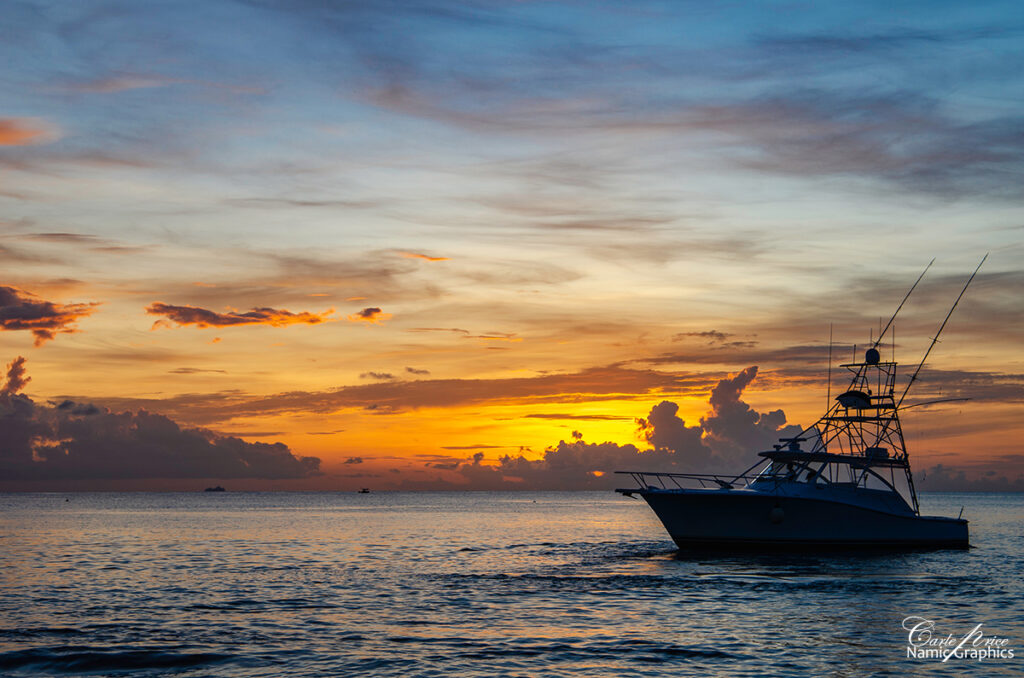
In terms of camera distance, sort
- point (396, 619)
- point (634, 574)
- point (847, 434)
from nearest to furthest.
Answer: point (396, 619) < point (634, 574) < point (847, 434)

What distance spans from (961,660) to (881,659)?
87.5 inches

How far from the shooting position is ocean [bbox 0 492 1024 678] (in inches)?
934

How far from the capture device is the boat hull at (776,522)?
46.0 m

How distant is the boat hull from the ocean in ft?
4.16

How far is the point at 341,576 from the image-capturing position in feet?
147

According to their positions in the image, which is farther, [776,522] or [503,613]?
[776,522]

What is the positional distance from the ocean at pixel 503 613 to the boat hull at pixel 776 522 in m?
1.27

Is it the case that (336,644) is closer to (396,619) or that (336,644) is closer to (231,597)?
(396,619)

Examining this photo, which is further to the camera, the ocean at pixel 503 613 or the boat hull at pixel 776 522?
the boat hull at pixel 776 522

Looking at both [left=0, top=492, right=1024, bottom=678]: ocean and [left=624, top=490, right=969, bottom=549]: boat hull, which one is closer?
[left=0, top=492, right=1024, bottom=678]: ocean

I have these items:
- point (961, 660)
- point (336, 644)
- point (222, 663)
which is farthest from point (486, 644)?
point (961, 660)

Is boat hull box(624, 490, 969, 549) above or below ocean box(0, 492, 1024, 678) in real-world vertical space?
above

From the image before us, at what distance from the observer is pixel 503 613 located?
31.4m

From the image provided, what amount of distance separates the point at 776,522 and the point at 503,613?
19.7m
